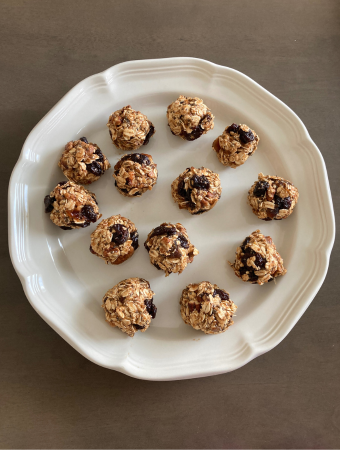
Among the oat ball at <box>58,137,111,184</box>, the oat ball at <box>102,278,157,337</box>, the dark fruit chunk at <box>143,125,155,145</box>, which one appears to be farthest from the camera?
the dark fruit chunk at <box>143,125,155,145</box>

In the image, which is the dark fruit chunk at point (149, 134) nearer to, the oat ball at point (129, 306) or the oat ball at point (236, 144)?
the oat ball at point (236, 144)

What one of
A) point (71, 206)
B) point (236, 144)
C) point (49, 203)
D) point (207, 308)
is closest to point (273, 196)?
point (236, 144)

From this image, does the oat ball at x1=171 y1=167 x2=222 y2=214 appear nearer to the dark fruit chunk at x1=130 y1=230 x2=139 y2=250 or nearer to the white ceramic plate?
the white ceramic plate

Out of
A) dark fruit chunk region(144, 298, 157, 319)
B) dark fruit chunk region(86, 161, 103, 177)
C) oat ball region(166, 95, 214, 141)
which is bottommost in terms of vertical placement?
dark fruit chunk region(144, 298, 157, 319)

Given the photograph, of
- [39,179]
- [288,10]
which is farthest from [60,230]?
[288,10]

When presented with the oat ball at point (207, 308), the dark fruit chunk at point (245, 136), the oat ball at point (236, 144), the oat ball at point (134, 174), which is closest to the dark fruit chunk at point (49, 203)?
the oat ball at point (134, 174)

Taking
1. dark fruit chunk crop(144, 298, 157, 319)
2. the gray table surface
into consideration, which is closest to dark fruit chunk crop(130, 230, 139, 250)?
dark fruit chunk crop(144, 298, 157, 319)

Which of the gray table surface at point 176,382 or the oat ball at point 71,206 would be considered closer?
the oat ball at point 71,206
